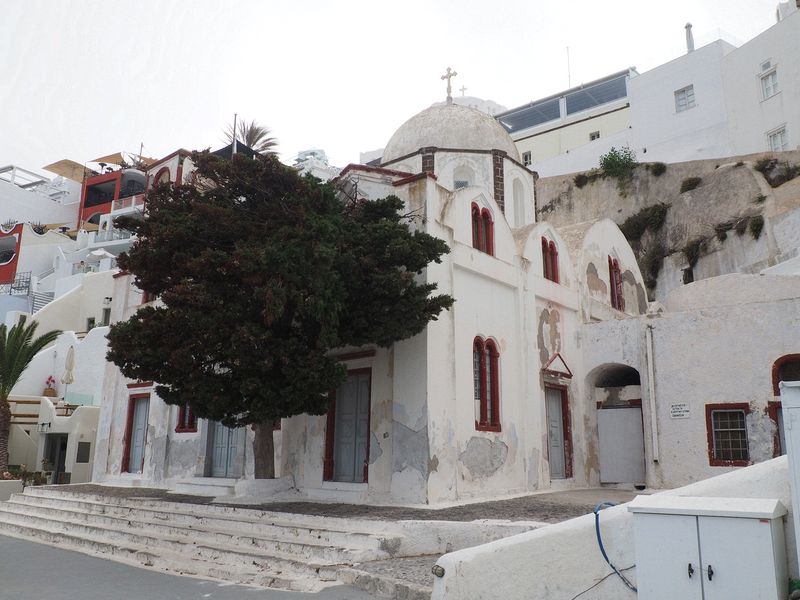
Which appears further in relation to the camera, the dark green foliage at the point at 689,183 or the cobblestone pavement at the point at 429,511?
the dark green foliage at the point at 689,183

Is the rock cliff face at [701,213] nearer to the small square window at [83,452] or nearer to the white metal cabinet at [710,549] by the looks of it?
the white metal cabinet at [710,549]

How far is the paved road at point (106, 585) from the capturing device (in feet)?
23.7

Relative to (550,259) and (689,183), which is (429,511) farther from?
(689,183)

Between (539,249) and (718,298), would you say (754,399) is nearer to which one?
(718,298)

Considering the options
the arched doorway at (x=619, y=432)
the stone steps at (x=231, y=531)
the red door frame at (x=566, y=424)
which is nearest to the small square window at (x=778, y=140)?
the arched doorway at (x=619, y=432)

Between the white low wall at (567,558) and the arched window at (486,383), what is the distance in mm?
7843

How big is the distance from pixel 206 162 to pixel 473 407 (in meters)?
7.25

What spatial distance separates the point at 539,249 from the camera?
698 inches

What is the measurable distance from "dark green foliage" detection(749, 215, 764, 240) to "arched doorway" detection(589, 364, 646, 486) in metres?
12.0

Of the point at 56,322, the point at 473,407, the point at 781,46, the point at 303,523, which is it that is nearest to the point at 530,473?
the point at 473,407

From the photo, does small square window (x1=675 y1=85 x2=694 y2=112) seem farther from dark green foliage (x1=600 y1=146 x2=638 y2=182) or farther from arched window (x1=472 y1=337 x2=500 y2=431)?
arched window (x1=472 y1=337 x2=500 y2=431)

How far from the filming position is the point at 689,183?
31141mm

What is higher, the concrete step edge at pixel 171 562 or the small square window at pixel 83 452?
the small square window at pixel 83 452

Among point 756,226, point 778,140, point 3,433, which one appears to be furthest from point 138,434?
point 778,140
